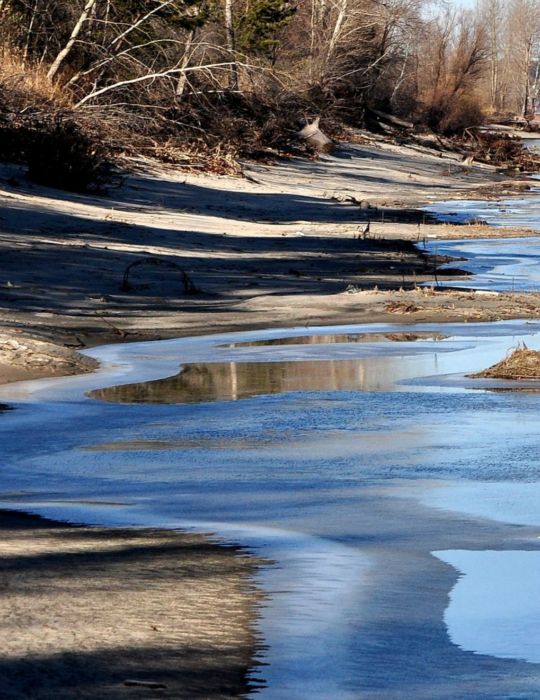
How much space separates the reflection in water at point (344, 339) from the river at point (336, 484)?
188 mm

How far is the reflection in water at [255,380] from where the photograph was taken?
8.90 meters

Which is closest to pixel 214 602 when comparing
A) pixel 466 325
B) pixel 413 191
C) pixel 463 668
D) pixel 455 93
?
pixel 463 668

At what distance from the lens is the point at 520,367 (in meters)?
9.43

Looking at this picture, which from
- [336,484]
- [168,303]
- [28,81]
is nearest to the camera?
[336,484]

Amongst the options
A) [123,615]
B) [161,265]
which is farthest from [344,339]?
[123,615]

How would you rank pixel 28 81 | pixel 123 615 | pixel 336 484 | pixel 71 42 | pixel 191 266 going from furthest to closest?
A: pixel 71 42 → pixel 28 81 → pixel 191 266 → pixel 336 484 → pixel 123 615

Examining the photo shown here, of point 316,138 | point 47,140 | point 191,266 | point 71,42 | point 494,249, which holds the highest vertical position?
point 71,42

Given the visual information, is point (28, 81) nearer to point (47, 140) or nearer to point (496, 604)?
point (47, 140)

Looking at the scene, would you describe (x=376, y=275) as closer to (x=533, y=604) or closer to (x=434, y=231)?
(x=434, y=231)

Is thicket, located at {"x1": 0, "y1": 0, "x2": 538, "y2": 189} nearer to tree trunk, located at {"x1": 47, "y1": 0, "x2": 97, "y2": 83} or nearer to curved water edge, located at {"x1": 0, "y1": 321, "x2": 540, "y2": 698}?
tree trunk, located at {"x1": 47, "y1": 0, "x2": 97, "y2": 83}

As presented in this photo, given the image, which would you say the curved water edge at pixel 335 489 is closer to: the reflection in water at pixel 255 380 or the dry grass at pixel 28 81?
the reflection in water at pixel 255 380

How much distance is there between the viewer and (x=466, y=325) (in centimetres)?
1298

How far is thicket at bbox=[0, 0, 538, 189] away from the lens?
25281 mm

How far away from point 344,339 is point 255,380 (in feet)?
8.05
